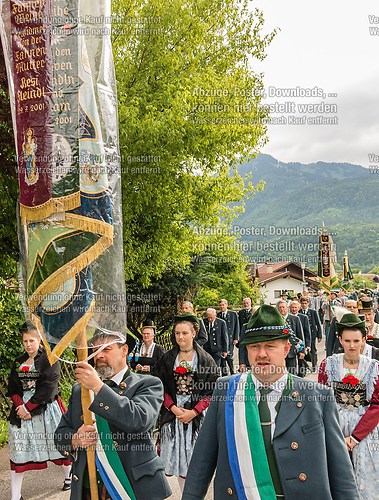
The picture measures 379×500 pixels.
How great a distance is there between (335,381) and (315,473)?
2845mm

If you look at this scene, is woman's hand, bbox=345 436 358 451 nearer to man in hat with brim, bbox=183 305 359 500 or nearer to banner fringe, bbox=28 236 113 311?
man in hat with brim, bbox=183 305 359 500

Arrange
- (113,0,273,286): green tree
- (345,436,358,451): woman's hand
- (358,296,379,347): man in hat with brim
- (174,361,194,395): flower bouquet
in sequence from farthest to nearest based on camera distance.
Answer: (113,0,273,286): green tree → (358,296,379,347): man in hat with brim → (174,361,194,395): flower bouquet → (345,436,358,451): woman's hand

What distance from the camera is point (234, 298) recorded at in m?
30.2

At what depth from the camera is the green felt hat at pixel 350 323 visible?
236 inches

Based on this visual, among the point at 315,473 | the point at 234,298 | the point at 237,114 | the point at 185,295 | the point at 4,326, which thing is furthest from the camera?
the point at 234,298

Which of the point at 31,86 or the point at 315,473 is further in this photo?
the point at 31,86

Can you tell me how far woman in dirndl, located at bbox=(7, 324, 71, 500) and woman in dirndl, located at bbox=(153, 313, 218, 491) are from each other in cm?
137

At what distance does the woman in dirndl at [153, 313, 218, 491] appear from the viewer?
248 inches

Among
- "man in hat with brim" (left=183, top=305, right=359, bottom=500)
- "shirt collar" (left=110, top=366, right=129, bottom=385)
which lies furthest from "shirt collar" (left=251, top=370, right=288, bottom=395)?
"shirt collar" (left=110, top=366, right=129, bottom=385)

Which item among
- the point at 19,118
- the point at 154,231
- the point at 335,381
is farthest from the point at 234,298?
the point at 19,118

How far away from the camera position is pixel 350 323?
6.05 meters

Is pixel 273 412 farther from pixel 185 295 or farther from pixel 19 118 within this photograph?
pixel 185 295

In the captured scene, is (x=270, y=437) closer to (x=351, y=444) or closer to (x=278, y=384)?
(x=278, y=384)

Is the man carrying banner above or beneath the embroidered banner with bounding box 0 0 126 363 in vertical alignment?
beneath
